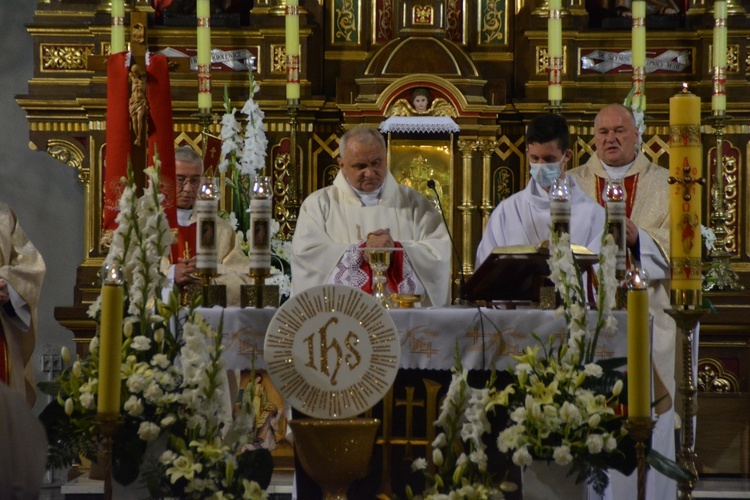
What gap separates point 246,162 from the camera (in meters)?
7.21

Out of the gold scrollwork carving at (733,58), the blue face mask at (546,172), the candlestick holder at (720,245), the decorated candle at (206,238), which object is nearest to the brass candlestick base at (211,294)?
the decorated candle at (206,238)

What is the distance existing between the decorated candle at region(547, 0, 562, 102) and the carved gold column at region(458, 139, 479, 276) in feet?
1.88

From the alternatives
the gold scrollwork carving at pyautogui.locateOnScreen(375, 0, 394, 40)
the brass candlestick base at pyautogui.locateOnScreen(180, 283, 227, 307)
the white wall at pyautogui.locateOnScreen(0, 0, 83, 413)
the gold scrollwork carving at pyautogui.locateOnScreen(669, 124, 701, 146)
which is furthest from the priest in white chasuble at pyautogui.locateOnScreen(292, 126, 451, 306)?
the white wall at pyautogui.locateOnScreen(0, 0, 83, 413)

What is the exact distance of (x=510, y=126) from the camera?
26.3 ft

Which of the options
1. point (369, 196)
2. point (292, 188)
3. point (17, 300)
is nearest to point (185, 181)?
point (292, 188)

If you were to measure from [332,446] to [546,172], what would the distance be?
2.04 m

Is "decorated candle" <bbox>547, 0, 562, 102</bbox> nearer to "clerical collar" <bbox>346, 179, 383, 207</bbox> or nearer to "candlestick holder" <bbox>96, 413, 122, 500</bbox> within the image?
"clerical collar" <bbox>346, 179, 383, 207</bbox>

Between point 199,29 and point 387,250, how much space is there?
257 centimetres

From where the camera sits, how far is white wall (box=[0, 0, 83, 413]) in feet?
28.1

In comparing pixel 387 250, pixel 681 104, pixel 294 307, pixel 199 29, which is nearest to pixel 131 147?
pixel 199 29

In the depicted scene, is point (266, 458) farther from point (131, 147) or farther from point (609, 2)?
point (609, 2)

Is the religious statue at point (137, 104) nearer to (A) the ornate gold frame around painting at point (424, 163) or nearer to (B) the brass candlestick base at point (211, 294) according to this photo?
(A) the ornate gold frame around painting at point (424, 163)

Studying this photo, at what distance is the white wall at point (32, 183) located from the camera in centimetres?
857

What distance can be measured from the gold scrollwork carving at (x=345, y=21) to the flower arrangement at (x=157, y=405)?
Result: 412cm
